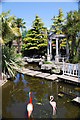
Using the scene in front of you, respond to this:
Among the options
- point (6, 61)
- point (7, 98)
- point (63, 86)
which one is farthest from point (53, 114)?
point (6, 61)

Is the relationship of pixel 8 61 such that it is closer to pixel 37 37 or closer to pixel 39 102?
pixel 39 102

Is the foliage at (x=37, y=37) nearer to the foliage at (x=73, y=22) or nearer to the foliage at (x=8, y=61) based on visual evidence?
the foliage at (x=73, y=22)

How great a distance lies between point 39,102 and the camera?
336 cm

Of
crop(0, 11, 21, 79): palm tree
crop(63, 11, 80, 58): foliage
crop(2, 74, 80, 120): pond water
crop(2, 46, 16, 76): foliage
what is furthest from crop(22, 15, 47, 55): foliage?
crop(2, 74, 80, 120): pond water

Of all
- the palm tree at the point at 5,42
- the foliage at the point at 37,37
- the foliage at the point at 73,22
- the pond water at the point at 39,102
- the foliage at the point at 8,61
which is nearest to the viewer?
the pond water at the point at 39,102

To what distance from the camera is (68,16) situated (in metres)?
7.79

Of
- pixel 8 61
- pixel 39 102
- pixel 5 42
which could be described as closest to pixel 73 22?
pixel 5 42

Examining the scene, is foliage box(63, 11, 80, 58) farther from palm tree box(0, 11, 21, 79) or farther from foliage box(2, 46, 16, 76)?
foliage box(2, 46, 16, 76)

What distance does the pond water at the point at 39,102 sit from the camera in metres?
2.76

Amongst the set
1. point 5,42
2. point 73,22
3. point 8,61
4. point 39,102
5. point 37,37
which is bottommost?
point 39,102

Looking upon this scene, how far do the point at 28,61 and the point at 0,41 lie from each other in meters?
7.74

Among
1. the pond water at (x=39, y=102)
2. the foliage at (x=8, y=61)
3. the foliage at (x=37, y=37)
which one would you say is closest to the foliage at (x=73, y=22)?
the pond water at (x=39, y=102)

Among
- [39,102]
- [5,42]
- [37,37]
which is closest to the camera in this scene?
[39,102]

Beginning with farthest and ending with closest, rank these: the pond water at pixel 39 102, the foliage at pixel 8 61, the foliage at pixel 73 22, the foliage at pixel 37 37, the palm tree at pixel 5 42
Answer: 1. the foliage at pixel 37 37
2. the foliage at pixel 73 22
3. the foliage at pixel 8 61
4. the palm tree at pixel 5 42
5. the pond water at pixel 39 102
